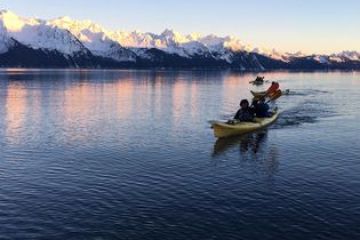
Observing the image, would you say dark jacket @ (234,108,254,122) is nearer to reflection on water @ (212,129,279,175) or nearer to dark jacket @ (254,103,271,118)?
reflection on water @ (212,129,279,175)

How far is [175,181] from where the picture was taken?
36.5m

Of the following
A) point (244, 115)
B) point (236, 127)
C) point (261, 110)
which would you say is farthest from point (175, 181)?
point (261, 110)

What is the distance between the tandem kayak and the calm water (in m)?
1.12

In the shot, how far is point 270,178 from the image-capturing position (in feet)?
124

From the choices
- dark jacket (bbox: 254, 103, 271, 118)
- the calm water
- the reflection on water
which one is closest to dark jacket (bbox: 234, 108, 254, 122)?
the reflection on water

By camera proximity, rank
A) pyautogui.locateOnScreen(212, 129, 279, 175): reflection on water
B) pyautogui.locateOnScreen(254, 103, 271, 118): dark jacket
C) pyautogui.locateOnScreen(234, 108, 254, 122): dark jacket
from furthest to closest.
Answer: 1. pyautogui.locateOnScreen(254, 103, 271, 118): dark jacket
2. pyautogui.locateOnScreen(234, 108, 254, 122): dark jacket
3. pyautogui.locateOnScreen(212, 129, 279, 175): reflection on water

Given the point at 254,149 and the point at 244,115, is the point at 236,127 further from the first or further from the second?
the point at 254,149

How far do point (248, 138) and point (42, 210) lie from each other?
1197 inches

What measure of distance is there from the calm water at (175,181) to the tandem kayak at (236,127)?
1.12 meters

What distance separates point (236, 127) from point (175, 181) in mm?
21049

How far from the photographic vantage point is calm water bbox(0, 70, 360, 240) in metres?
27.5

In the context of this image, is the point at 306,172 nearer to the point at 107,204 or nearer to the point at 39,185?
the point at 107,204

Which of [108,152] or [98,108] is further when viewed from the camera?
[98,108]

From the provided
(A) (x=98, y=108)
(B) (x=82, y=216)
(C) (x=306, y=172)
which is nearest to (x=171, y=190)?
(B) (x=82, y=216)
